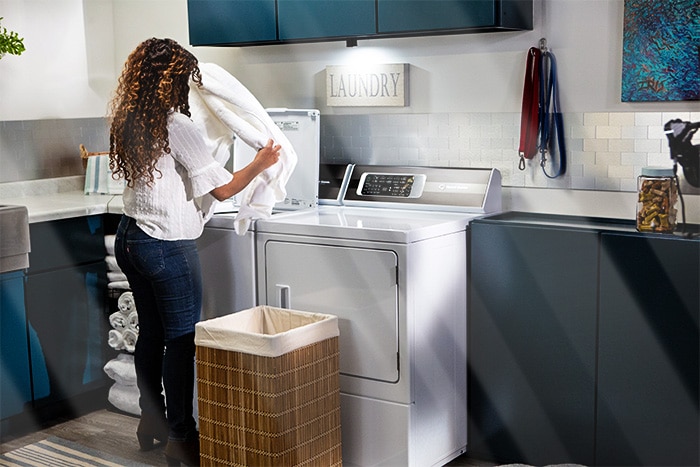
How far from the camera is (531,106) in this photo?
314 cm

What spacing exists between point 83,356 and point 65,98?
1.16 metres

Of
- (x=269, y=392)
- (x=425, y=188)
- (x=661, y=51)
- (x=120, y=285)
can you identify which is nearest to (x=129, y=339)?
(x=120, y=285)

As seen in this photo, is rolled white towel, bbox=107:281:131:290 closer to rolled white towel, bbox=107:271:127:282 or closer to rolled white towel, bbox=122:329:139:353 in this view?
rolled white towel, bbox=107:271:127:282

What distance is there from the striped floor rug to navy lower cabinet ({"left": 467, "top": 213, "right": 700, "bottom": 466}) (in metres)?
1.29

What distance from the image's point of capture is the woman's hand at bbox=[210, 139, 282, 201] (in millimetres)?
2932

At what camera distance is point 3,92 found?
3734 millimetres

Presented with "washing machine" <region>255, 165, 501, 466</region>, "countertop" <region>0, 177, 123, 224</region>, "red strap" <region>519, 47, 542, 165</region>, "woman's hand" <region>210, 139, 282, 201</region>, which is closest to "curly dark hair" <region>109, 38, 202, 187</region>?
"woman's hand" <region>210, 139, 282, 201</region>

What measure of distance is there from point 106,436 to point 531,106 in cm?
201

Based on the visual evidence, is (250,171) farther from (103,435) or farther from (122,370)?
(103,435)

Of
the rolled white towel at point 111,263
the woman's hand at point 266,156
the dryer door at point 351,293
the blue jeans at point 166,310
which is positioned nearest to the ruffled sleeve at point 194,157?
the woman's hand at point 266,156

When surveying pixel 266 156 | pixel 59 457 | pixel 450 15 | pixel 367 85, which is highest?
pixel 450 15

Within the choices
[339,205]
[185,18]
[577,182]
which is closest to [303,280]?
[339,205]

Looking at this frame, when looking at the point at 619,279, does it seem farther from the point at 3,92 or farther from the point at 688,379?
the point at 3,92

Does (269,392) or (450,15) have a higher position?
(450,15)
